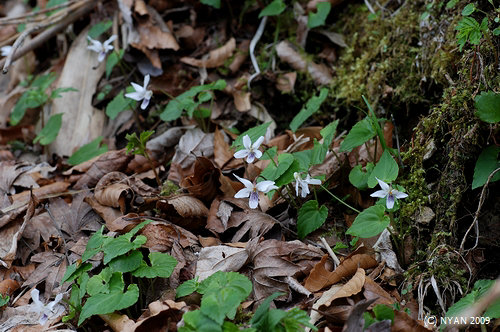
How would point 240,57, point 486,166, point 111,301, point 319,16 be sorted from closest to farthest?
point 111,301
point 486,166
point 319,16
point 240,57

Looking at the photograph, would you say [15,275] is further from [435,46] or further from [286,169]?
[435,46]

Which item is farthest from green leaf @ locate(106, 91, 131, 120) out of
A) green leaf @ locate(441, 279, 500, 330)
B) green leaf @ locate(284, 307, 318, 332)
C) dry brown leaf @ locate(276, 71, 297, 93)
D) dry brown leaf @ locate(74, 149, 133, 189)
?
green leaf @ locate(441, 279, 500, 330)

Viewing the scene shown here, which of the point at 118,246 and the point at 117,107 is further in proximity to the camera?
the point at 117,107

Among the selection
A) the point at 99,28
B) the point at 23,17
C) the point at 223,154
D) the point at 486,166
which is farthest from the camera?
the point at 23,17

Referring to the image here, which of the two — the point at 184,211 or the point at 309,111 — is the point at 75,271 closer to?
the point at 184,211

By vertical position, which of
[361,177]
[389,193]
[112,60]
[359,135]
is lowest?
[361,177]

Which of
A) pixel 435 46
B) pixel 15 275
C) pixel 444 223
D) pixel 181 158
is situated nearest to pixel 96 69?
pixel 181 158

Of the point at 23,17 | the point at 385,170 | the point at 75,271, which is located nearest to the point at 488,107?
the point at 385,170
